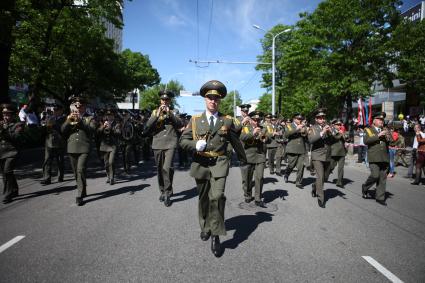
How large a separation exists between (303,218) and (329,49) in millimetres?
19368

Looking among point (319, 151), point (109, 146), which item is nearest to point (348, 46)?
point (319, 151)

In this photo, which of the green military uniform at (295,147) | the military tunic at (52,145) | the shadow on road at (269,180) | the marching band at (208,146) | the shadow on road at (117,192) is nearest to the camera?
the marching band at (208,146)

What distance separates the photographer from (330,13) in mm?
20719

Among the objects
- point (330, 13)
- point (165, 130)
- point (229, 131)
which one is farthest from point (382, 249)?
point (330, 13)

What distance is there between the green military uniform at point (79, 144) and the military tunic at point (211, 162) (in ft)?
10.8

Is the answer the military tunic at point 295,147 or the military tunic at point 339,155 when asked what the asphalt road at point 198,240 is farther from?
the military tunic at point 295,147

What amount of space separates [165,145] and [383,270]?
190 inches

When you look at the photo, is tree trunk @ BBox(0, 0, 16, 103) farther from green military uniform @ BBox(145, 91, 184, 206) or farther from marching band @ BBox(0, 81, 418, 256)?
green military uniform @ BBox(145, 91, 184, 206)

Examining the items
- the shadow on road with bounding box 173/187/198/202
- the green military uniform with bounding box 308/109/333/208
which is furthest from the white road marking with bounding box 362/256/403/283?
the shadow on road with bounding box 173/187/198/202

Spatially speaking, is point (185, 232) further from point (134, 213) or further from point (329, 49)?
point (329, 49)

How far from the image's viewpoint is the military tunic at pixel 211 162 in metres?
4.23

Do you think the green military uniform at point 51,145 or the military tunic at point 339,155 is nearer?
the green military uniform at point 51,145

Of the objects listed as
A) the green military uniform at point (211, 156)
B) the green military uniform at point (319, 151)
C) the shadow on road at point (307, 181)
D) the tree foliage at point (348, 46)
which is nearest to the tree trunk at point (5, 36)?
the green military uniform at point (211, 156)

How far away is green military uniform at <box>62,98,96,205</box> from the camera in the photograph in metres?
6.55
